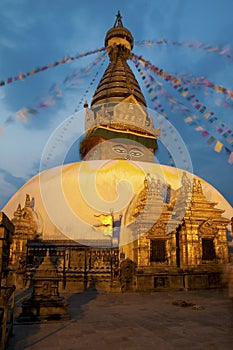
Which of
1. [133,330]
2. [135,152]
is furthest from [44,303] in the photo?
[135,152]

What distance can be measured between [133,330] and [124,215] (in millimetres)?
13602

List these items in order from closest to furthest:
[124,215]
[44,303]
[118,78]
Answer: [44,303]
[124,215]
[118,78]

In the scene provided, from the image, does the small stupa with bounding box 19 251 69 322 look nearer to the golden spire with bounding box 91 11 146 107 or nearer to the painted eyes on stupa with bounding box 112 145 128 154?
the painted eyes on stupa with bounding box 112 145 128 154

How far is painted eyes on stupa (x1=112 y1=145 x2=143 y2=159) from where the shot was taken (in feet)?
88.3

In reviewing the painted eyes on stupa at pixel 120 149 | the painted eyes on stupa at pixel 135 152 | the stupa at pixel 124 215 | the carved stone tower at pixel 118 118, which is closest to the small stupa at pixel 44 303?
the stupa at pixel 124 215

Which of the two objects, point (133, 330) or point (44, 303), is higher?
point (44, 303)

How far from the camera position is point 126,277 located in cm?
1356

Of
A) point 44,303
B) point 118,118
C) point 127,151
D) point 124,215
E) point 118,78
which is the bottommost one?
point 44,303

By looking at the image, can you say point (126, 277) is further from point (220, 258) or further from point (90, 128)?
point (90, 128)

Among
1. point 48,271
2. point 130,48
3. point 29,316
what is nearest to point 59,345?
point 29,316

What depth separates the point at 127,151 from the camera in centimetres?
2725

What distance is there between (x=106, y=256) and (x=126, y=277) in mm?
2560

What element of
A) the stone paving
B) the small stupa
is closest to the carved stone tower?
the small stupa

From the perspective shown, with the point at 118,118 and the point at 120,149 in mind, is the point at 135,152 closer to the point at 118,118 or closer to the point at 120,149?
the point at 120,149
